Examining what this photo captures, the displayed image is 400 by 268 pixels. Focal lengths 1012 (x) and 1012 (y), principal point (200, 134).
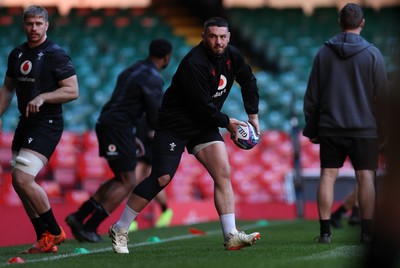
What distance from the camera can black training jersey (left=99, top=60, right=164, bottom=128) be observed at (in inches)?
411

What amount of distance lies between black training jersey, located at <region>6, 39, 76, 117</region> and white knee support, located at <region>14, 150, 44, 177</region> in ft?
1.27

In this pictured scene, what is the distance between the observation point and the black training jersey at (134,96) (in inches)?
411

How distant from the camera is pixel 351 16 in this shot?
8586mm

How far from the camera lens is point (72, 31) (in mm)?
26297

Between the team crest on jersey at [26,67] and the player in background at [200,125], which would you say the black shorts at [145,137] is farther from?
the player in background at [200,125]

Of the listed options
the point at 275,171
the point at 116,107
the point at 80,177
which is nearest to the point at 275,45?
the point at 275,171

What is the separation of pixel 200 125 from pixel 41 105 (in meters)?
1.37

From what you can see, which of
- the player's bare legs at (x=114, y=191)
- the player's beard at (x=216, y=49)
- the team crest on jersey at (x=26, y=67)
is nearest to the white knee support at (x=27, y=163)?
the team crest on jersey at (x=26, y=67)

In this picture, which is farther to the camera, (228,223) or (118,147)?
(118,147)

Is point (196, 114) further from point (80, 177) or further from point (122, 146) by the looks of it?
point (80, 177)

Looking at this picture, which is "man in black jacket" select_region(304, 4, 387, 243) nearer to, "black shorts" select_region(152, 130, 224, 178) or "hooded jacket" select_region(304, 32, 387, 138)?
"hooded jacket" select_region(304, 32, 387, 138)

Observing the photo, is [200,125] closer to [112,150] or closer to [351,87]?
[351,87]

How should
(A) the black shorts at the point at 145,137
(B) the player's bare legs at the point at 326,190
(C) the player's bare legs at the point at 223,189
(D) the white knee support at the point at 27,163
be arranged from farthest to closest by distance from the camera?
(A) the black shorts at the point at 145,137 < (B) the player's bare legs at the point at 326,190 < (D) the white knee support at the point at 27,163 < (C) the player's bare legs at the point at 223,189

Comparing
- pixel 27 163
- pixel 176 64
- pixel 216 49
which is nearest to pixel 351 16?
pixel 216 49
